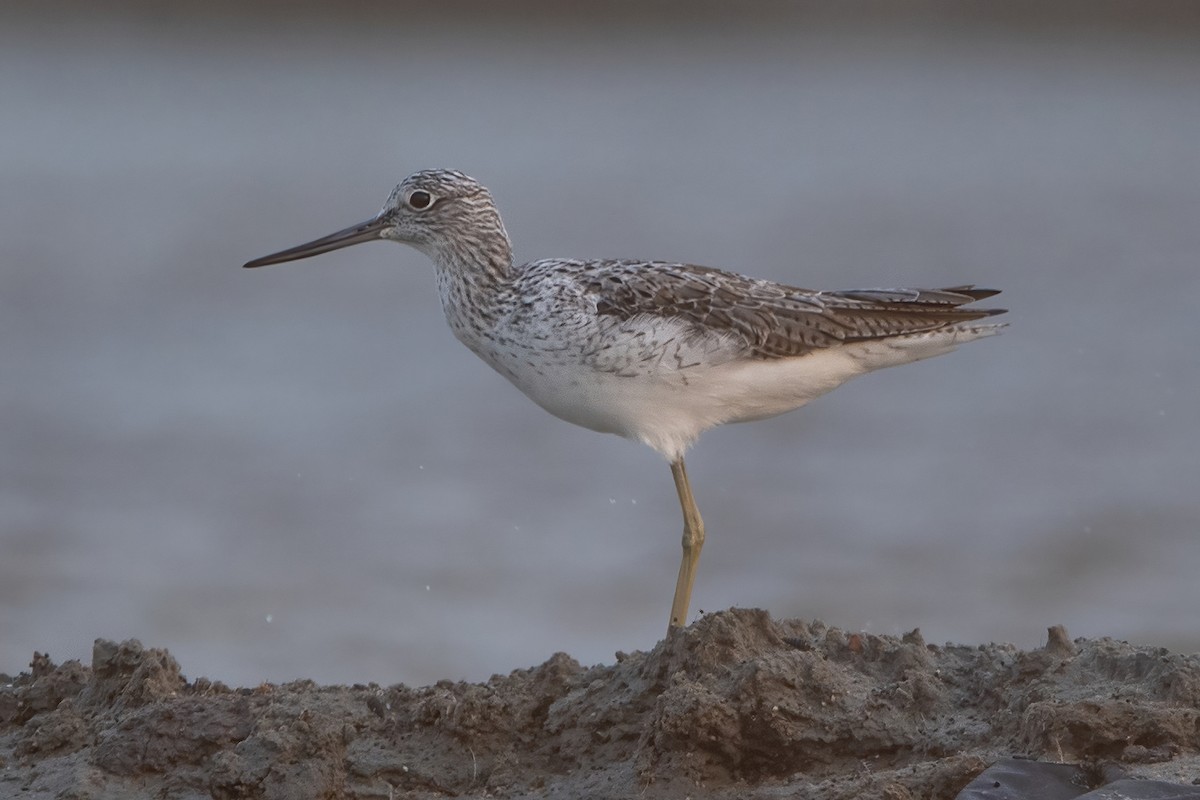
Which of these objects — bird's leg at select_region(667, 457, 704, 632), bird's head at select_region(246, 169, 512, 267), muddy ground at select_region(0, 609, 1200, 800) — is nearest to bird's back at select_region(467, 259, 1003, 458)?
bird's leg at select_region(667, 457, 704, 632)

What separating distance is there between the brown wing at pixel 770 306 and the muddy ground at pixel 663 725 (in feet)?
5.16

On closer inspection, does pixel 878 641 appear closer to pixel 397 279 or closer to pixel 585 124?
pixel 397 279

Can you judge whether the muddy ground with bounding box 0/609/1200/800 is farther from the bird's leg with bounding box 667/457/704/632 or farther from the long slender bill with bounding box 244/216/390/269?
the long slender bill with bounding box 244/216/390/269

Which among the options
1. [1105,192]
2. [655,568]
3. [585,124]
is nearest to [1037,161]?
[1105,192]

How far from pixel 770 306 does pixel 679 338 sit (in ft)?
1.69

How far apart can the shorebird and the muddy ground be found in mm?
1368

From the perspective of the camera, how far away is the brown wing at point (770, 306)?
7.02 m

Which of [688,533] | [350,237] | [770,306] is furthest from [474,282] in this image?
[688,533]

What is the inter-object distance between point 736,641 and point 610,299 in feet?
6.45

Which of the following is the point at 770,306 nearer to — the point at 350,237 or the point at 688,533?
the point at 688,533

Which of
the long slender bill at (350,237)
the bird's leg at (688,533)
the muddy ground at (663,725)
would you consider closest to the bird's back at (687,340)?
the bird's leg at (688,533)

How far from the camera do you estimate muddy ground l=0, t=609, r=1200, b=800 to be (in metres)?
4.98

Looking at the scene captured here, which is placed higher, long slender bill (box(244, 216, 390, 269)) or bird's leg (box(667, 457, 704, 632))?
long slender bill (box(244, 216, 390, 269))

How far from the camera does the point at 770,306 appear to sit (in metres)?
7.20
